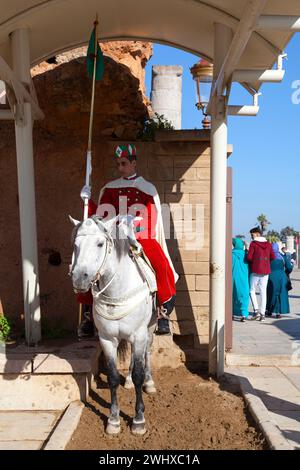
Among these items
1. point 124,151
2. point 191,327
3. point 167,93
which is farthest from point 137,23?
point 167,93

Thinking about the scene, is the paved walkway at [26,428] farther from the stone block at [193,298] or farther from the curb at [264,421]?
the stone block at [193,298]

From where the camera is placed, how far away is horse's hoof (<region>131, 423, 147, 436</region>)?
167 inches

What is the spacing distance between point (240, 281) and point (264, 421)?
618cm

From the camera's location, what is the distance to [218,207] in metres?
5.43

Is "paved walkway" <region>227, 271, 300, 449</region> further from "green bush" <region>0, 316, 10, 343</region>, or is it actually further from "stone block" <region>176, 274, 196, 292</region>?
"green bush" <region>0, 316, 10, 343</region>

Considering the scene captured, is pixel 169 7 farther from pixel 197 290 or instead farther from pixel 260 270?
pixel 260 270

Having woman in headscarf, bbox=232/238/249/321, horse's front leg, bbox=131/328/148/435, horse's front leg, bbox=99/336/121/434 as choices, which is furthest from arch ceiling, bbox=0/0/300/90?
woman in headscarf, bbox=232/238/249/321

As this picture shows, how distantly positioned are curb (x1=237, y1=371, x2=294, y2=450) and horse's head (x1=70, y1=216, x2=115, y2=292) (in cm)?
183

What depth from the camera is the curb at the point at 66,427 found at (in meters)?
3.79

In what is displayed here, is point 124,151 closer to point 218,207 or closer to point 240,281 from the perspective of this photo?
point 218,207

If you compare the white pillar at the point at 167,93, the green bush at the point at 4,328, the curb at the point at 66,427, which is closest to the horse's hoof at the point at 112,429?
the curb at the point at 66,427

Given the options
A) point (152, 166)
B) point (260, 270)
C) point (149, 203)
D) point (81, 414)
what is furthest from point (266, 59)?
point (260, 270)

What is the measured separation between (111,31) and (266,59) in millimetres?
1988

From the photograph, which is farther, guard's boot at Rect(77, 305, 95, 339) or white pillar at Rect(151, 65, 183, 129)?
white pillar at Rect(151, 65, 183, 129)
